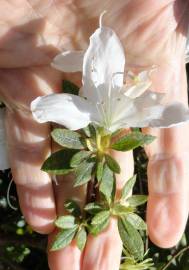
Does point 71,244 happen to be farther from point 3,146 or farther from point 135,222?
point 3,146

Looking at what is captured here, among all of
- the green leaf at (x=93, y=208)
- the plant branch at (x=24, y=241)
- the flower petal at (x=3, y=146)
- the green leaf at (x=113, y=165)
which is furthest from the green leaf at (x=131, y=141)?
the plant branch at (x=24, y=241)

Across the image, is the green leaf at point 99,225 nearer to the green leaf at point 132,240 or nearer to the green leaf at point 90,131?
the green leaf at point 132,240

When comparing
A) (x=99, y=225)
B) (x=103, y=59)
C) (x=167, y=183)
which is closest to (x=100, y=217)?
(x=99, y=225)

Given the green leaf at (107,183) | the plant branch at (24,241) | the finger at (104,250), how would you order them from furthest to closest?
the plant branch at (24,241) < the finger at (104,250) < the green leaf at (107,183)

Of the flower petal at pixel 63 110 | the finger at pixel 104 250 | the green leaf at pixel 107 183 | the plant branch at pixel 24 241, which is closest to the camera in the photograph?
the flower petal at pixel 63 110

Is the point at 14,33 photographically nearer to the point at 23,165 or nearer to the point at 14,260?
the point at 23,165

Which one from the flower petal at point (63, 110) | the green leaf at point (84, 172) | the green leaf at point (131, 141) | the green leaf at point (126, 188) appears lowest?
the green leaf at point (126, 188)
